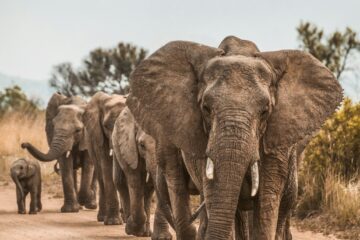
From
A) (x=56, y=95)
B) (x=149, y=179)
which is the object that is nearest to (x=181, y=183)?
(x=149, y=179)

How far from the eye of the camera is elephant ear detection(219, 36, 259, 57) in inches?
297

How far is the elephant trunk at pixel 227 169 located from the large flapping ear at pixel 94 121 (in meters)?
7.80

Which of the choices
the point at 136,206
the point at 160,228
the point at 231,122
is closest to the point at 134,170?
the point at 136,206

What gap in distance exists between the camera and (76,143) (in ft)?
55.4

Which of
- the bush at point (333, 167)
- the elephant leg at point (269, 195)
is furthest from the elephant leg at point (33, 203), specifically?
the elephant leg at point (269, 195)

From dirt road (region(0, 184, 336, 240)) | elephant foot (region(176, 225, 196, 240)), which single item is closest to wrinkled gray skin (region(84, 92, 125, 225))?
dirt road (region(0, 184, 336, 240))

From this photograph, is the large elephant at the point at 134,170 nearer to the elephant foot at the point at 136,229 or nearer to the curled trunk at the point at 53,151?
the elephant foot at the point at 136,229

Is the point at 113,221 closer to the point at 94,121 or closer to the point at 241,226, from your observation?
the point at 94,121

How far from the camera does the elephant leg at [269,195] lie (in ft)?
24.0

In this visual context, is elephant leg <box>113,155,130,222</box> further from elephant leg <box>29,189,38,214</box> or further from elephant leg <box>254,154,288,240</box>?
elephant leg <box>254,154,288,240</box>

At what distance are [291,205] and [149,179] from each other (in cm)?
381

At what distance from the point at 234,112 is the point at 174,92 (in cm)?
93

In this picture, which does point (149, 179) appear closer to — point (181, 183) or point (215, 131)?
point (181, 183)

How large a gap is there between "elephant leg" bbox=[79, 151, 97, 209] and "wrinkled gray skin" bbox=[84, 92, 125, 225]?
1520 mm
